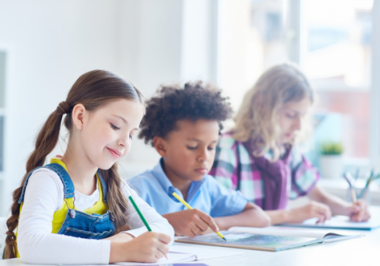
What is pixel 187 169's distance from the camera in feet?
4.69

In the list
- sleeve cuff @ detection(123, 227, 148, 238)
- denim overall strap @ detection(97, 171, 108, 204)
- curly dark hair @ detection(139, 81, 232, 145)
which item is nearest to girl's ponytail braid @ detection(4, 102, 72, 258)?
denim overall strap @ detection(97, 171, 108, 204)

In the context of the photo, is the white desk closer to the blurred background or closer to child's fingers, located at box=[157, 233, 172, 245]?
child's fingers, located at box=[157, 233, 172, 245]

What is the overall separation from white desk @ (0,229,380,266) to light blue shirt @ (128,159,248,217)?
328 mm

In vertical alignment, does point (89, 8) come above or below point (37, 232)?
above

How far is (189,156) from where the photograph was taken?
1.44m

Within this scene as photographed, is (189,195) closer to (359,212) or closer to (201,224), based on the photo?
(201,224)

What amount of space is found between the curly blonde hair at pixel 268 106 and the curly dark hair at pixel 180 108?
1.30ft

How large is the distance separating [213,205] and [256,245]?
1.55ft

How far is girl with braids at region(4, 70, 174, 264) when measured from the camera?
910mm

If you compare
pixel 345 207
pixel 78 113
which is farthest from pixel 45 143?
pixel 345 207

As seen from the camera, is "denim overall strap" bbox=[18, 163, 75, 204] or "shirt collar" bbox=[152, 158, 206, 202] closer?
"denim overall strap" bbox=[18, 163, 75, 204]

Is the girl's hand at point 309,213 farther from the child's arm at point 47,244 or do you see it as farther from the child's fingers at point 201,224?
the child's arm at point 47,244

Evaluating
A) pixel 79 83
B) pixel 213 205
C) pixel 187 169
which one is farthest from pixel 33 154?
pixel 213 205

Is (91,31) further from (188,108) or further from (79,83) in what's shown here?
(79,83)
